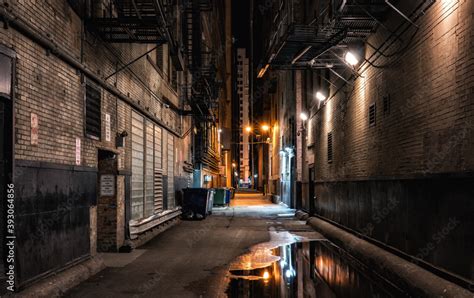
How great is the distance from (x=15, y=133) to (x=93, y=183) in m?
3.67

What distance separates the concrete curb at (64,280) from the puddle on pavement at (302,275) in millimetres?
2714

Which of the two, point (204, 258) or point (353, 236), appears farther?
point (353, 236)

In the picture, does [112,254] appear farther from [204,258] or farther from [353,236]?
[353,236]

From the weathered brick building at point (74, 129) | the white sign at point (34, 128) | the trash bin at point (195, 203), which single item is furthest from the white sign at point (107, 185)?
the trash bin at point (195, 203)

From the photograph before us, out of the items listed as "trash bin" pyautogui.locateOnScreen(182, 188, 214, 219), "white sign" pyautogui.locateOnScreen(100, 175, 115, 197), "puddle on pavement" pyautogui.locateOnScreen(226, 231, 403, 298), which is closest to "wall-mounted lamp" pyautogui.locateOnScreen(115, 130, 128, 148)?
"white sign" pyautogui.locateOnScreen(100, 175, 115, 197)

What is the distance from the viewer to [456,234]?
279 inches

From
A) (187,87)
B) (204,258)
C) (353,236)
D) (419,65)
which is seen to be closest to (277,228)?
(353,236)

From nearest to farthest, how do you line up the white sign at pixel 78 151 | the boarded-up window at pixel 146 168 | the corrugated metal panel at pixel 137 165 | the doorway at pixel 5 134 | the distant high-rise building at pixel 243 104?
1. the doorway at pixel 5 134
2. the white sign at pixel 78 151
3. the corrugated metal panel at pixel 137 165
4. the boarded-up window at pixel 146 168
5. the distant high-rise building at pixel 243 104

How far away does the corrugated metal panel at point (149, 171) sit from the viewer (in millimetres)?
16266

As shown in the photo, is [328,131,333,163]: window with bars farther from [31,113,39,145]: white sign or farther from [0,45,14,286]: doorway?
[0,45,14,286]: doorway

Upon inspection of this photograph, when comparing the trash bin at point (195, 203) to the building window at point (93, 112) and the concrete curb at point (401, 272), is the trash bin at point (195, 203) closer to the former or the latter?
the concrete curb at point (401, 272)

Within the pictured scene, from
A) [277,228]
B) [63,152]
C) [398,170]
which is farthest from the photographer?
[277,228]

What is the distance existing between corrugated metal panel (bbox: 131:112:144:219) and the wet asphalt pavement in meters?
1.16

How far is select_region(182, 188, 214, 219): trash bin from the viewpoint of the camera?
23.5 metres
